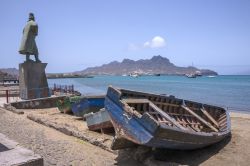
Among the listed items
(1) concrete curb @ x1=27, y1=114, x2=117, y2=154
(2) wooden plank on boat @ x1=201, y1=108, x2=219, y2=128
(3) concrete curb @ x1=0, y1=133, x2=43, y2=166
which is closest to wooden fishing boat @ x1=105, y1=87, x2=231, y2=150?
(2) wooden plank on boat @ x1=201, y1=108, x2=219, y2=128

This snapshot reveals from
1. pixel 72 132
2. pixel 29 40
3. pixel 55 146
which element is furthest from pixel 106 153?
pixel 29 40

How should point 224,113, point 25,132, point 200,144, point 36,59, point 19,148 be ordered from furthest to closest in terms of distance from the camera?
point 36,59 < point 224,113 < point 25,132 < point 200,144 < point 19,148

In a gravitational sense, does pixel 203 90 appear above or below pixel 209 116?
below

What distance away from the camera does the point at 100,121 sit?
9.81 metres

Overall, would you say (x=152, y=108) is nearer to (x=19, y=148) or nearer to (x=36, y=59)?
(x=19, y=148)

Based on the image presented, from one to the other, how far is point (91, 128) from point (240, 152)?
473 centimetres

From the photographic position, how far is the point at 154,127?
5914mm

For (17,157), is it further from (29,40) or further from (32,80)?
(29,40)

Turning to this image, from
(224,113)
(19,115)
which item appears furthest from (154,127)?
(19,115)

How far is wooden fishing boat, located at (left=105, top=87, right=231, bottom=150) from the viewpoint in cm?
616

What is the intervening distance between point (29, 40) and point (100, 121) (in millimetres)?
9939

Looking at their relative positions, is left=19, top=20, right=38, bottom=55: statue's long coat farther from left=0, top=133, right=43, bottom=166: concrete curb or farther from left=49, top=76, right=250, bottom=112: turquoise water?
left=49, top=76, right=250, bottom=112: turquoise water

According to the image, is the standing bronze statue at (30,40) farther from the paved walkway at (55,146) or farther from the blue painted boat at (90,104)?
the paved walkway at (55,146)

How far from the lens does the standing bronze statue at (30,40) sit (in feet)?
57.5
